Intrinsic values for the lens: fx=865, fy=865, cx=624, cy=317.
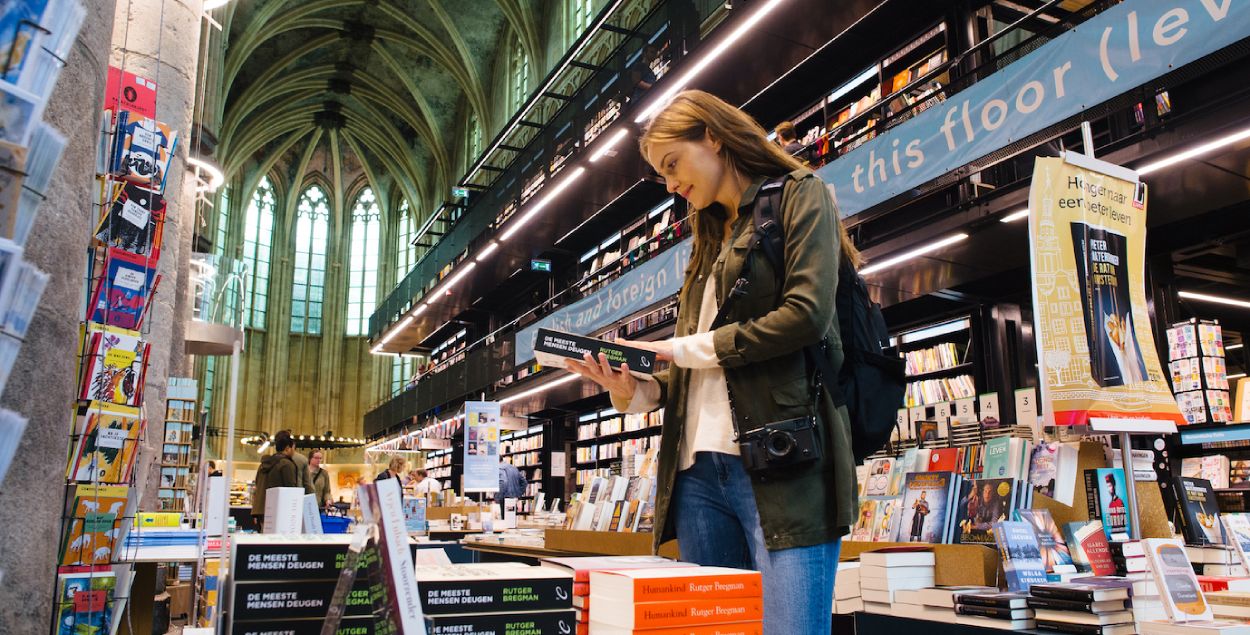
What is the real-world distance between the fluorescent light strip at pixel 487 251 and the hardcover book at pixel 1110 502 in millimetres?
11575

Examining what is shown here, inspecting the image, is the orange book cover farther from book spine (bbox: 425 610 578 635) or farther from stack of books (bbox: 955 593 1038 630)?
stack of books (bbox: 955 593 1038 630)

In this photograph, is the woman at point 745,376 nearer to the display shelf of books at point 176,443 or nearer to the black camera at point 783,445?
the black camera at point 783,445

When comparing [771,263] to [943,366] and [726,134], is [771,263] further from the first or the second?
[943,366]

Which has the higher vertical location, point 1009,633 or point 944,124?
point 944,124

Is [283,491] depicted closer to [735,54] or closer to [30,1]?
[30,1]

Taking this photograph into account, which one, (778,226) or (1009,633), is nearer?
(778,226)

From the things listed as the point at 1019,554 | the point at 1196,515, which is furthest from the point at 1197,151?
the point at 1019,554

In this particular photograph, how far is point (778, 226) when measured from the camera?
4.57 ft

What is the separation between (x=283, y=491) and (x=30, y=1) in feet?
6.88

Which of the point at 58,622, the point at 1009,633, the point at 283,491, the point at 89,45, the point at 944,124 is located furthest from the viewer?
the point at 944,124

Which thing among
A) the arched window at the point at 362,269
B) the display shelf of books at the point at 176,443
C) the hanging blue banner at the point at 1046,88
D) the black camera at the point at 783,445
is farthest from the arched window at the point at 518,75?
the black camera at the point at 783,445

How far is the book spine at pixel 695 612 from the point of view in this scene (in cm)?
104

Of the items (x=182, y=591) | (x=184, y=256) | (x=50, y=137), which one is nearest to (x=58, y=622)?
(x=50, y=137)

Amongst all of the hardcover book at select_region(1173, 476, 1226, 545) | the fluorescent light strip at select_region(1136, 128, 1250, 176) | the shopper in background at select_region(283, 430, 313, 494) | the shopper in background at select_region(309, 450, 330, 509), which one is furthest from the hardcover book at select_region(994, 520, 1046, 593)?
the shopper in background at select_region(309, 450, 330, 509)
